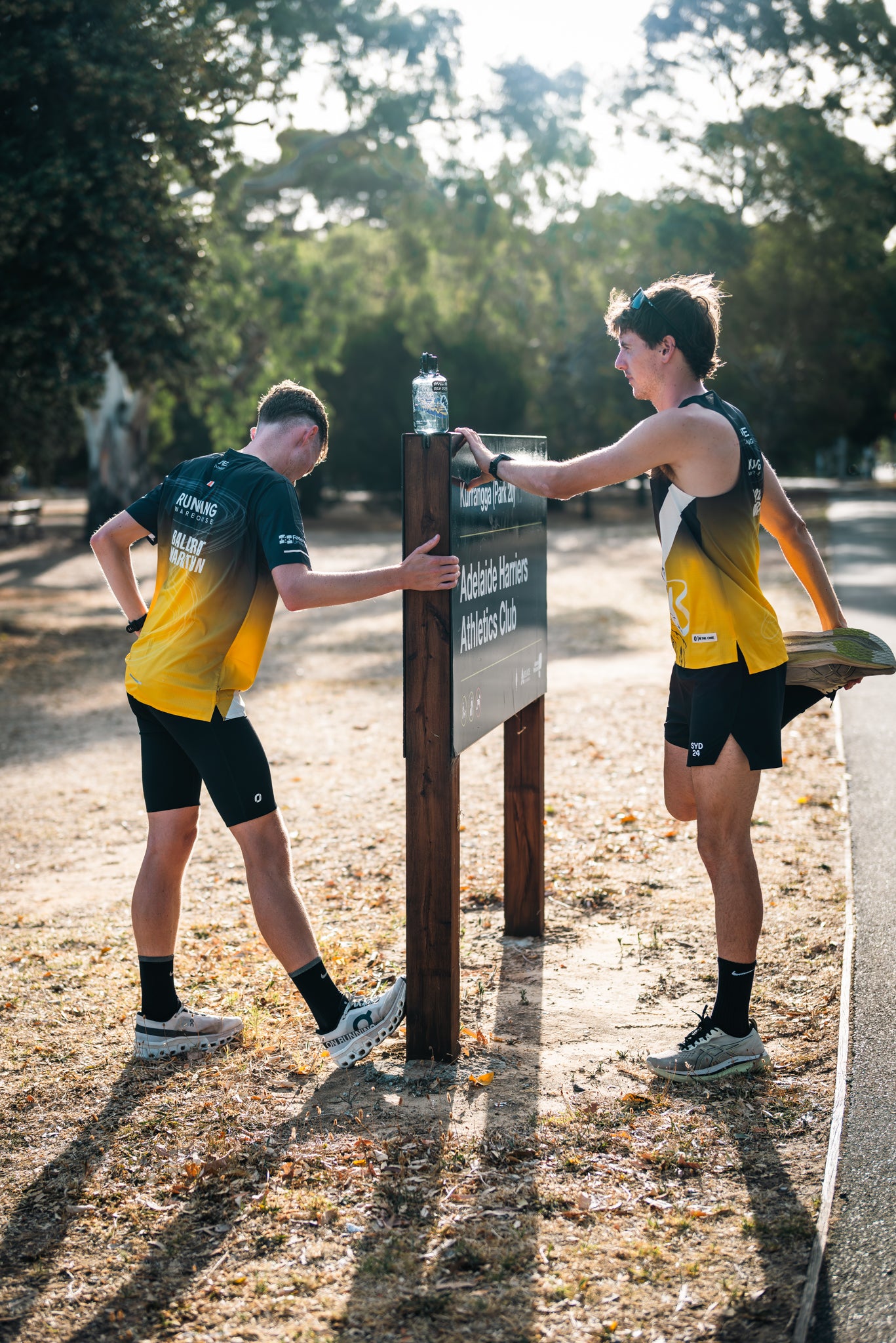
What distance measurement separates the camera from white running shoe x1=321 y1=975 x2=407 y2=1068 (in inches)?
149

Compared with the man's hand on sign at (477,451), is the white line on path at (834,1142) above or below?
below

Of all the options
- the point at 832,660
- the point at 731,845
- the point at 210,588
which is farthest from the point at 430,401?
the point at 731,845

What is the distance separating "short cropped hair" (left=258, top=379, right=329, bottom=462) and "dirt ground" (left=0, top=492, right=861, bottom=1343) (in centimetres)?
192

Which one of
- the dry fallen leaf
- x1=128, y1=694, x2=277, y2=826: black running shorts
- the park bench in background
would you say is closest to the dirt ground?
the dry fallen leaf

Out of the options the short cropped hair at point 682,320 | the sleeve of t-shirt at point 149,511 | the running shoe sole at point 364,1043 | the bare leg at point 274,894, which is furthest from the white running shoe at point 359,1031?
the short cropped hair at point 682,320

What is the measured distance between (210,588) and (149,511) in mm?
369

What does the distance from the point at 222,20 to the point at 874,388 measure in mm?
38015

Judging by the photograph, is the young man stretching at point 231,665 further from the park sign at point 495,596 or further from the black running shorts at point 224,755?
the park sign at point 495,596

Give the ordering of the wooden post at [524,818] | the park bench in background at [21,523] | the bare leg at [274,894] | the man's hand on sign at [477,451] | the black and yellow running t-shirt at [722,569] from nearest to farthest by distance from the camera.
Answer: the black and yellow running t-shirt at [722,569], the man's hand on sign at [477,451], the bare leg at [274,894], the wooden post at [524,818], the park bench in background at [21,523]

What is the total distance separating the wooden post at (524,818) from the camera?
486 cm

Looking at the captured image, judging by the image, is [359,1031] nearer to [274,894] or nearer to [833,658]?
[274,894]

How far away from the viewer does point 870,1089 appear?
3.59 meters

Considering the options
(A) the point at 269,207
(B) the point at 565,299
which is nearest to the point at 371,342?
(A) the point at 269,207

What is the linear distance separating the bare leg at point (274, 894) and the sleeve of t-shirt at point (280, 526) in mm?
767
